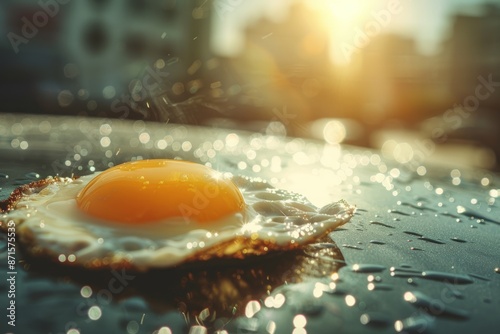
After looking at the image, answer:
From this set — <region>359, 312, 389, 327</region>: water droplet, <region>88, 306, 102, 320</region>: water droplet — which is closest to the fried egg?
<region>88, 306, 102, 320</region>: water droplet

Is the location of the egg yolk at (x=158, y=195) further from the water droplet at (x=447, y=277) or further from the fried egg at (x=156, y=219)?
the water droplet at (x=447, y=277)

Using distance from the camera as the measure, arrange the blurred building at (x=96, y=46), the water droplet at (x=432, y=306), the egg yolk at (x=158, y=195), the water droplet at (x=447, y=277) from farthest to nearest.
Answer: the blurred building at (x=96, y=46), the egg yolk at (x=158, y=195), the water droplet at (x=447, y=277), the water droplet at (x=432, y=306)

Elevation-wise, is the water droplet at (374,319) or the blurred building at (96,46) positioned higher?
the water droplet at (374,319)

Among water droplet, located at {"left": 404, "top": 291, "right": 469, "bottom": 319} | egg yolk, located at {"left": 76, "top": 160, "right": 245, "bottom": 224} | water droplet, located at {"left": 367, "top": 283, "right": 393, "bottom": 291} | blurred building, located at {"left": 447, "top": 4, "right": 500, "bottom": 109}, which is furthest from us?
blurred building, located at {"left": 447, "top": 4, "right": 500, "bottom": 109}

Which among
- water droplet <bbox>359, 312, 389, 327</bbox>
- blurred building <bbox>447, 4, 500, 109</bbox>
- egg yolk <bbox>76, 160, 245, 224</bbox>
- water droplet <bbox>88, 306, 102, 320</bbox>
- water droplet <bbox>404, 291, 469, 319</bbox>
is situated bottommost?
water droplet <bbox>88, 306, 102, 320</bbox>

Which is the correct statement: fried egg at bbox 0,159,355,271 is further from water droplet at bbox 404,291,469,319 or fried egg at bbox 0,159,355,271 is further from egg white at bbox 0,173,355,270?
water droplet at bbox 404,291,469,319

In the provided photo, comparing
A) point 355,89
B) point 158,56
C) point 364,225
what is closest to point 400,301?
point 364,225

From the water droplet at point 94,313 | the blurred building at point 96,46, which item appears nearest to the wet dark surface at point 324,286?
the water droplet at point 94,313

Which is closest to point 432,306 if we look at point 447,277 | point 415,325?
point 415,325

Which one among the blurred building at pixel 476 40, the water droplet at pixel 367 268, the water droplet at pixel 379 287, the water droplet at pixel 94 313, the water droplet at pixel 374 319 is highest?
the blurred building at pixel 476 40
